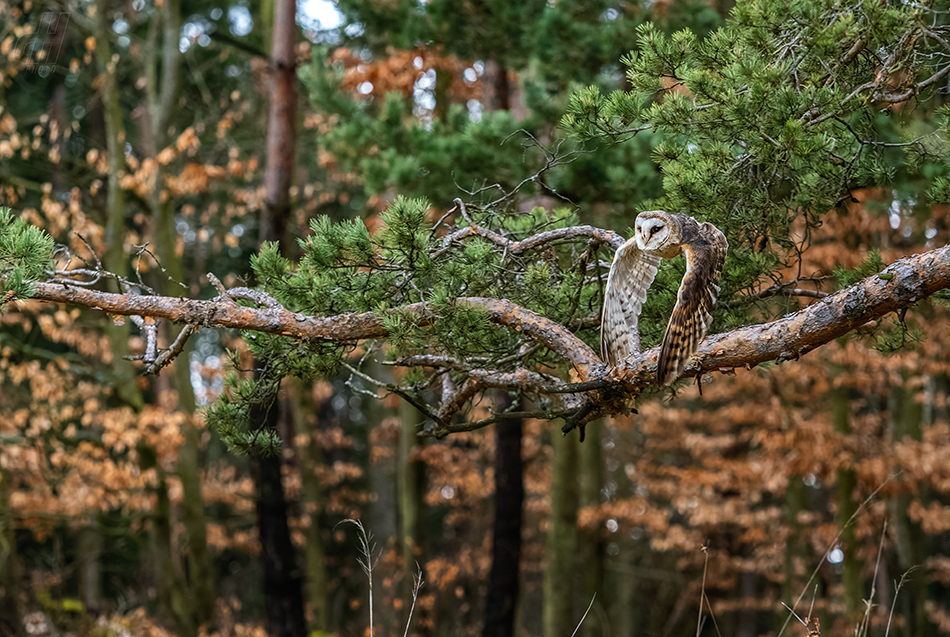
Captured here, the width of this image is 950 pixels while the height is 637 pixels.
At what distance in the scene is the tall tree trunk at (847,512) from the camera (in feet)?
Answer: 28.3

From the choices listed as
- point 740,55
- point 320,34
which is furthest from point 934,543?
point 740,55

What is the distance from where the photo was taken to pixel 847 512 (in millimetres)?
8578

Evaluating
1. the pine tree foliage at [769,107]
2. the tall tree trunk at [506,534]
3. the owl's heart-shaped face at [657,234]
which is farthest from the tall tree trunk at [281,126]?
the owl's heart-shaped face at [657,234]

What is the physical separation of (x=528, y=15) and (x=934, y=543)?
13.2 metres

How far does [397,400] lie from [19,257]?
A: 8.24 metres

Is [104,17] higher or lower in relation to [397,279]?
higher

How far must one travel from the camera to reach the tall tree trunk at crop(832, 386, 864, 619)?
28.3 feet

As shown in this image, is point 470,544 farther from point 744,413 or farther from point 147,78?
point 147,78

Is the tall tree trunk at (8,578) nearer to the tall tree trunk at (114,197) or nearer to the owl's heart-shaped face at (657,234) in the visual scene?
the tall tree trunk at (114,197)

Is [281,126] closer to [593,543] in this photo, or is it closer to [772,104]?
[772,104]

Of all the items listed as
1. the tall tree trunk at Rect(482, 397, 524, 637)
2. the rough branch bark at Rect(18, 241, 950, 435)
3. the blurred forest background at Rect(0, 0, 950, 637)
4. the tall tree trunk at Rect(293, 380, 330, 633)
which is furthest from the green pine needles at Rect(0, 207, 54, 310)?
the tall tree trunk at Rect(293, 380, 330, 633)

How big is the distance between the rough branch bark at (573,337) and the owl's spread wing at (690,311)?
0.18 meters

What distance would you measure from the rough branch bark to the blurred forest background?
725mm

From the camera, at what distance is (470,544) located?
42.8 feet
